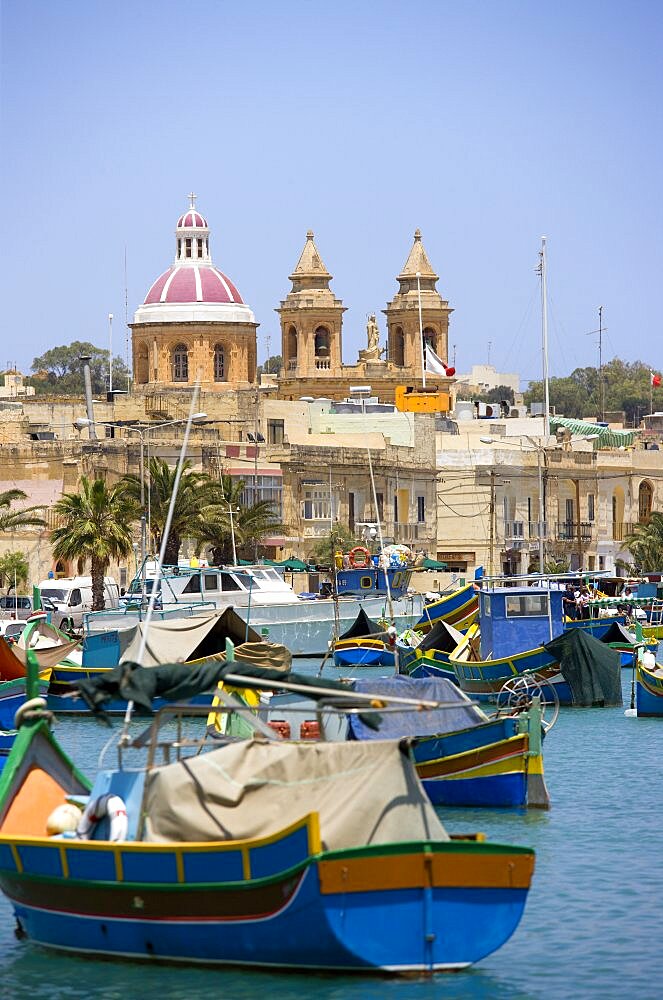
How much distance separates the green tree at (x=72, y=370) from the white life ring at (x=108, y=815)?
519 ft

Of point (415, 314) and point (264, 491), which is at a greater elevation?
point (415, 314)

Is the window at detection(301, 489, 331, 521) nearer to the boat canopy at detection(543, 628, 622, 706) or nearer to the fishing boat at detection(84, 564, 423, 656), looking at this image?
the fishing boat at detection(84, 564, 423, 656)

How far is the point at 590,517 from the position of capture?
100750 mm

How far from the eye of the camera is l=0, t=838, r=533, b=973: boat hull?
15.8 m

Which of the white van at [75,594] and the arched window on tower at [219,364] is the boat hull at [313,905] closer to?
the white van at [75,594]

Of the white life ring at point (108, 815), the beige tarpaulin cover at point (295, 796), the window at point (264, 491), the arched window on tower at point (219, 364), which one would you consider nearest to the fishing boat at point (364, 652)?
the window at point (264, 491)

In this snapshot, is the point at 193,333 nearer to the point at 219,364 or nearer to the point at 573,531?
the point at 219,364

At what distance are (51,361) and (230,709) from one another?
182694mm

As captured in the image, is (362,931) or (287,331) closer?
(362,931)

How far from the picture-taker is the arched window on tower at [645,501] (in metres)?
106

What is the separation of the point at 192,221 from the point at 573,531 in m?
31.0

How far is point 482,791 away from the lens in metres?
25.5

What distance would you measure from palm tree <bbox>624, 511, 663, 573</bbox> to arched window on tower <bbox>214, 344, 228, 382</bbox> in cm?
2717

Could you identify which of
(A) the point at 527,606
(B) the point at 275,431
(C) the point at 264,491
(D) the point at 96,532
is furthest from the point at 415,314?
(A) the point at 527,606
